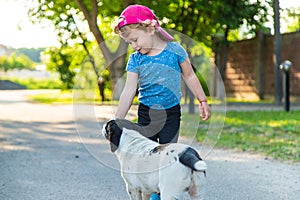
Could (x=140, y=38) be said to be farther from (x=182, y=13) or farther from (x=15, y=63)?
(x=15, y=63)

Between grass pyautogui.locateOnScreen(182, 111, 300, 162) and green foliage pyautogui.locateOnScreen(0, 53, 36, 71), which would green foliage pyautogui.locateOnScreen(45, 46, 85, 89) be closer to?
grass pyautogui.locateOnScreen(182, 111, 300, 162)

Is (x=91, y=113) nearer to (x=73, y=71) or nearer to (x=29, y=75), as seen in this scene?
(x=73, y=71)

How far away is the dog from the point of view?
2750 millimetres

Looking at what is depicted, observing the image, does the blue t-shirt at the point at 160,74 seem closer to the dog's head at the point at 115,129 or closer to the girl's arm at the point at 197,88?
the girl's arm at the point at 197,88

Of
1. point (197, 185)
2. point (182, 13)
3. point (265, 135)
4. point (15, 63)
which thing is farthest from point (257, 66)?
point (15, 63)

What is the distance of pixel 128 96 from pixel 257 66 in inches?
808

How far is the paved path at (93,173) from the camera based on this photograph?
4.10m

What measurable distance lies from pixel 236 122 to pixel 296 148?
4050 mm

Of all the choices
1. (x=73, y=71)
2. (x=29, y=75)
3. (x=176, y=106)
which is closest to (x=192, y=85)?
(x=176, y=106)

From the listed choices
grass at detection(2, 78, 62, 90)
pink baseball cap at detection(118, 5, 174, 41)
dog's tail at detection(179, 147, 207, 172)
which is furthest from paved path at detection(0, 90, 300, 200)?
grass at detection(2, 78, 62, 90)

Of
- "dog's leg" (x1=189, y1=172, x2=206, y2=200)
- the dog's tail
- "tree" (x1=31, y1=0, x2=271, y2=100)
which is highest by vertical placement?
"tree" (x1=31, y1=0, x2=271, y2=100)

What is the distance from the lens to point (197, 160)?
2713 millimetres

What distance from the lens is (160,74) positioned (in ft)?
10.6

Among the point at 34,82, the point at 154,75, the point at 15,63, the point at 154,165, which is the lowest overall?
the point at 154,165
